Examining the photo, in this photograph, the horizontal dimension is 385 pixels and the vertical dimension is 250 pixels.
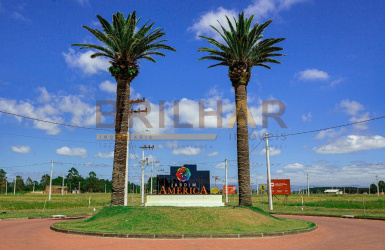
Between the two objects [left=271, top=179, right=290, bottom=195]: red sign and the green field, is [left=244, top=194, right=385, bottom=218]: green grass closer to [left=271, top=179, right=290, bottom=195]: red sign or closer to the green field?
the green field

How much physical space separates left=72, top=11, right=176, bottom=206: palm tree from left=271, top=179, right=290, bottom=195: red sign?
42.1 meters

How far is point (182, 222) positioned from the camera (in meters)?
19.6

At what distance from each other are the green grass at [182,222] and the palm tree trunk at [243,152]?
12.5ft

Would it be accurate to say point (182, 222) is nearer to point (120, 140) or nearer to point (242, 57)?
point (120, 140)

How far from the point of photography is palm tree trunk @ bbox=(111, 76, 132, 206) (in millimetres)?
26031

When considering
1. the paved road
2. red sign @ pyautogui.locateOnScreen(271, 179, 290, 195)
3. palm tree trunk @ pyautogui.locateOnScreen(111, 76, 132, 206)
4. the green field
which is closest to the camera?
the paved road

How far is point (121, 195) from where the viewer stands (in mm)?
26047

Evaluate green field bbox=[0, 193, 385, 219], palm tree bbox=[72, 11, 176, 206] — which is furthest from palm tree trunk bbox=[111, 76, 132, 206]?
green field bbox=[0, 193, 385, 219]

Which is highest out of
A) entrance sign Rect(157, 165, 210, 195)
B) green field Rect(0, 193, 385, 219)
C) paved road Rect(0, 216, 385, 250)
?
entrance sign Rect(157, 165, 210, 195)

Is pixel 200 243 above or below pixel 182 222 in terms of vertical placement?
below

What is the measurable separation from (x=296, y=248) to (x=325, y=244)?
2188mm

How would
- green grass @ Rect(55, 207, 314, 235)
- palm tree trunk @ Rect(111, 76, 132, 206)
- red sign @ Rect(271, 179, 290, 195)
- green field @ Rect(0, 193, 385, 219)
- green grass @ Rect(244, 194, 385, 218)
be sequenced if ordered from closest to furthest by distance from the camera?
green grass @ Rect(55, 207, 314, 235) → palm tree trunk @ Rect(111, 76, 132, 206) → green grass @ Rect(244, 194, 385, 218) → green field @ Rect(0, 193, 385, 219) → red sign @ Rect(271, 179, 290, 195)

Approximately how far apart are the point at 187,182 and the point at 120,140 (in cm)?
950

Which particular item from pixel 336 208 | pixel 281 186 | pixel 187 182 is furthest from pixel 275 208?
pixel 187 182
